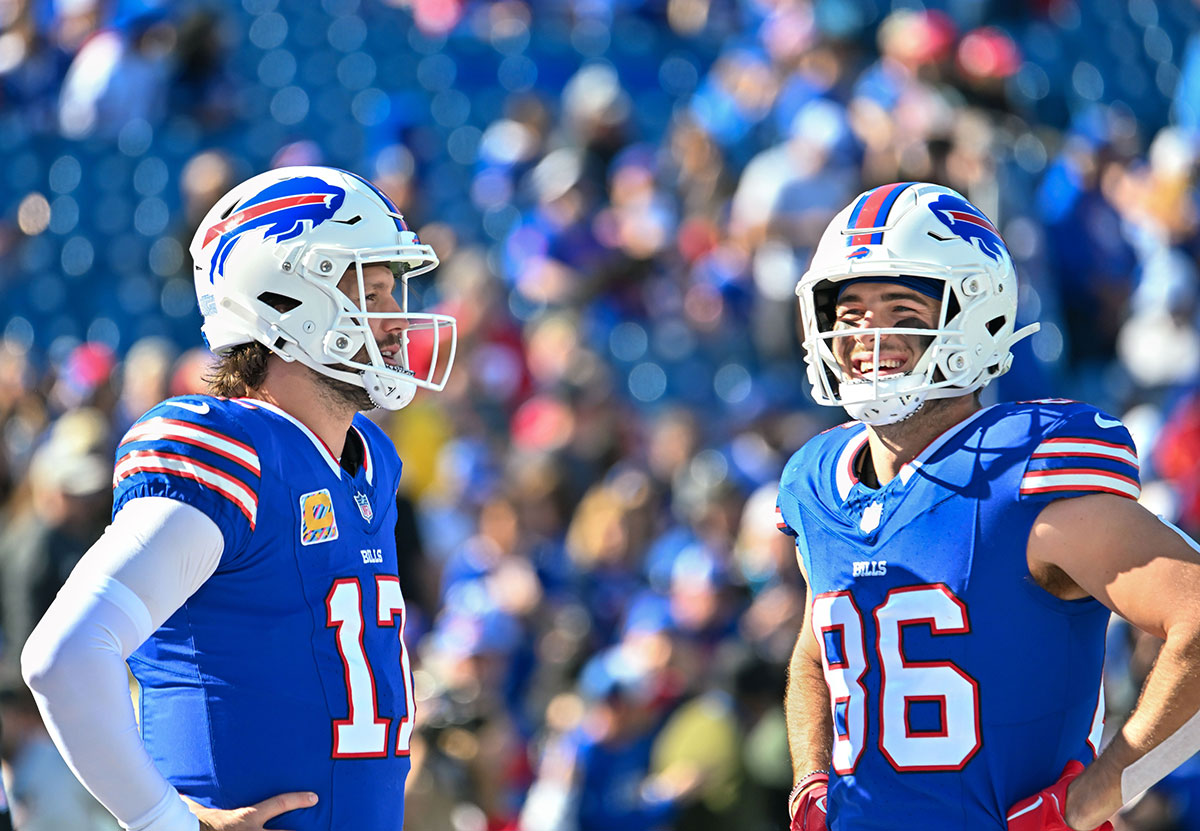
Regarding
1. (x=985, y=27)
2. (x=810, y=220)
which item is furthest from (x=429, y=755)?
(x=985, y=27)

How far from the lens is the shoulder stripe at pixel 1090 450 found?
3250 mm

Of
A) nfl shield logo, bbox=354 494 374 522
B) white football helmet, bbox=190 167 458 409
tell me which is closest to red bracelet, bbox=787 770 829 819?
nfl shield logo, bbox=354 494 374 522

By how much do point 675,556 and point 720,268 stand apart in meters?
1.98

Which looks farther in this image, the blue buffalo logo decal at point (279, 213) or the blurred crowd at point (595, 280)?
the blurred crowd at point (595, 280)

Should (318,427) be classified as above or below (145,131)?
below

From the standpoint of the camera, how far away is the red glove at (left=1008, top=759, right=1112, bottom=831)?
10.6ft

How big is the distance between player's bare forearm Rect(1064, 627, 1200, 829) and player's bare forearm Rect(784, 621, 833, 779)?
2.24ft

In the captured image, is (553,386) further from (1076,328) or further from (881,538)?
(881,538)

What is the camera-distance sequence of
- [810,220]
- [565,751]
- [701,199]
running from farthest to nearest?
[701,199] → [810,220] → [565,751]

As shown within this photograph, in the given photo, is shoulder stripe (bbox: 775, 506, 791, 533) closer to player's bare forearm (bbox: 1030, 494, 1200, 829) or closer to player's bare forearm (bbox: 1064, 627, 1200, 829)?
player's bare forearm (bbox: 1030, 494, 1200, 829)

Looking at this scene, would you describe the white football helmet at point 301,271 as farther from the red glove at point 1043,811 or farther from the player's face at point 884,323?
the red glove at point 1043,811

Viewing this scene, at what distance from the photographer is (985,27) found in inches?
413

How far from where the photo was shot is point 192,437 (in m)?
3.16

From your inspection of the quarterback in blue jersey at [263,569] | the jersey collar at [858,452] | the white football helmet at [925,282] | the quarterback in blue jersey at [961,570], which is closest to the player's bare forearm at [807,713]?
the quarterback in blue jersey at [961,570]
